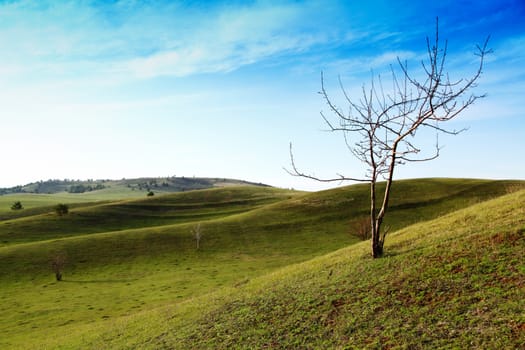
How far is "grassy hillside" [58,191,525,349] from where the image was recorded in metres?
11.8

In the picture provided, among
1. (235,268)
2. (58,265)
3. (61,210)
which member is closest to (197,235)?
(235,268)

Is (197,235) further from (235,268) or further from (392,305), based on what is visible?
(392,305)

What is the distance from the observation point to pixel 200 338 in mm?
16938

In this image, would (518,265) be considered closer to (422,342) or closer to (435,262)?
(435,262)

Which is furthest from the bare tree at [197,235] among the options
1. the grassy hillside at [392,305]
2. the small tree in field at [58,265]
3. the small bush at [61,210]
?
the grassy hillside at [392,305]

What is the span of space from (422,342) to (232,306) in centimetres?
1137

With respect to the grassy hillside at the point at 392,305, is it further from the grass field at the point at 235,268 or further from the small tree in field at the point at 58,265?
the small tree in field at the point at 58,265

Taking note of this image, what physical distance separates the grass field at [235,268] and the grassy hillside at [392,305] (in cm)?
10

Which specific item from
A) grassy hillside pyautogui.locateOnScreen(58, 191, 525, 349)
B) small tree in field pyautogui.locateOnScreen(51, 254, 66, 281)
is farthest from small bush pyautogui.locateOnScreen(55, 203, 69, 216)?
grassy hillside pyautogui.locateOnScreen(58, 191, 525, 349)

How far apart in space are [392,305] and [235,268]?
4509cm

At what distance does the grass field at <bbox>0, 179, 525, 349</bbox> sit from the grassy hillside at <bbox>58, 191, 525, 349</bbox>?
10 cm

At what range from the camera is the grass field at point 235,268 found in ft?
51.8

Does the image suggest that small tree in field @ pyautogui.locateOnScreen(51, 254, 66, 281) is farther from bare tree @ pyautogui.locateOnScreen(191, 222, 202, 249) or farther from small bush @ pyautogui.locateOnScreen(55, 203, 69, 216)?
small bush @ pyautogui.locateOnScreen(55, 203, 69, 216)

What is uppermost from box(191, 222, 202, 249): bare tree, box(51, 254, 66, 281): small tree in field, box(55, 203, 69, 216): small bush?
box(55, 203, 69, 216): small bush
